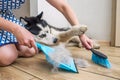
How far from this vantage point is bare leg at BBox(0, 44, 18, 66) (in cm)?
98

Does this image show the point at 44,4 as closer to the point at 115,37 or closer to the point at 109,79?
the point at 115,37

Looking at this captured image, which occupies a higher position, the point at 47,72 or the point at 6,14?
the point at 6,14

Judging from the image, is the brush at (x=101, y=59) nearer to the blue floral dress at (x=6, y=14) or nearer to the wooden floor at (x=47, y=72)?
the wooden floor at (x=47, y=72)

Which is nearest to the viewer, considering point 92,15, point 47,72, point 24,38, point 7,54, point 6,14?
point 24,38

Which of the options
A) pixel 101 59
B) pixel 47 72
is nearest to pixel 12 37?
Result: pixel 47 72

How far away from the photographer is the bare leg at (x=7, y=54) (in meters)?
0.98

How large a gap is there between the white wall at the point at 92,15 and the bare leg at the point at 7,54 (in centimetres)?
60

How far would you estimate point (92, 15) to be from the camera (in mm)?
1602

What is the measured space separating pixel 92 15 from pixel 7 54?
2.65 feet

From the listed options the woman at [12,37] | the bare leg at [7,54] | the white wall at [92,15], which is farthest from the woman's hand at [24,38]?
the white wall at [92,15]

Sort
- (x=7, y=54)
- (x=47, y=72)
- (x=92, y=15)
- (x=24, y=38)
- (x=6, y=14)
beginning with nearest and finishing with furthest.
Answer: (x=24, y=38) < (x=47, y=72) < (x=7, y=54) < (x=6, y=14) < (x=92, y=15)

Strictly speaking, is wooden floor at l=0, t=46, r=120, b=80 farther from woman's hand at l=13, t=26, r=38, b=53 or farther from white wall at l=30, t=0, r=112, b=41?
white wall at l=30, t=0, r=112, b=41

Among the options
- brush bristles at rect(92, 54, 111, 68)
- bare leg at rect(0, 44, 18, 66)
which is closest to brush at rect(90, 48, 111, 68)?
brush bristles at rect(92, 54, 111, 68)

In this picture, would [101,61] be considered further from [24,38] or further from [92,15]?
[92,15]
